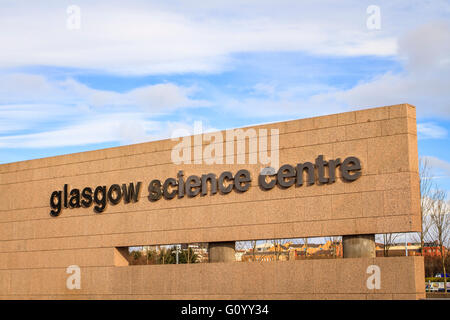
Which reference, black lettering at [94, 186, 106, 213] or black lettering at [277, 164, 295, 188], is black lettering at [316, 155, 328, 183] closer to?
black lettering at [277, 164, 295, 188]

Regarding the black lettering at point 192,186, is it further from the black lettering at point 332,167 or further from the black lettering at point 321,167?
the black lettering at point 332,167

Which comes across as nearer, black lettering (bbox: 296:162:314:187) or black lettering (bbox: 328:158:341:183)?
black lettering (bbox: 328:158:341:183)

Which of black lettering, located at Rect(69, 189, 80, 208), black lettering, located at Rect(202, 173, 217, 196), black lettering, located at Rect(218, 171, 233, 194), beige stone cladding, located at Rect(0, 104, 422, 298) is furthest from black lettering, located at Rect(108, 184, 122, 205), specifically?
black lettering, located at Rect(218, 171, 233, 194)

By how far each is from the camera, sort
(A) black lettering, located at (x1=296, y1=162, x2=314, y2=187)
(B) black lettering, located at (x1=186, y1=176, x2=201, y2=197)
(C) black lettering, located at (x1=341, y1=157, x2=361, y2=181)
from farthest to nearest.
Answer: (B) black lettering, located at (x1=186, y1=176, x2=201, y2=197) < (A) black lettering, located at (x1=296, y1=162, x2=314, y2=187) < (C) black lettering, located at (x1=341, y1=157, x2=361, y2=181)

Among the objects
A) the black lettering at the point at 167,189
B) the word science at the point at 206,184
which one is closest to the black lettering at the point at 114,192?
the word science at the point at 206,184

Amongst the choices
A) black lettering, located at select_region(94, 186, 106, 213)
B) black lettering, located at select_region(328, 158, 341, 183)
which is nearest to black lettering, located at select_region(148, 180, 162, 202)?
black lettering, located at select_region(94, 186, 106, 213)

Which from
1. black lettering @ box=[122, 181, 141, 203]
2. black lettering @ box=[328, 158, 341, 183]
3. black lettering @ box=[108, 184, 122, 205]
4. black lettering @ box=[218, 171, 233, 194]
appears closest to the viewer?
black lettering @ box=[328, 158, 341, 183]

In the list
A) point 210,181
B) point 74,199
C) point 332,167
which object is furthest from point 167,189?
point 332,167

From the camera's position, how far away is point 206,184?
85.0ft

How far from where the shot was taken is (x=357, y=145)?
22.5 m

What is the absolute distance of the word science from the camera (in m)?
22.8

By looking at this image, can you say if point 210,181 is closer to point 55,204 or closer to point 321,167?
point 321,167
